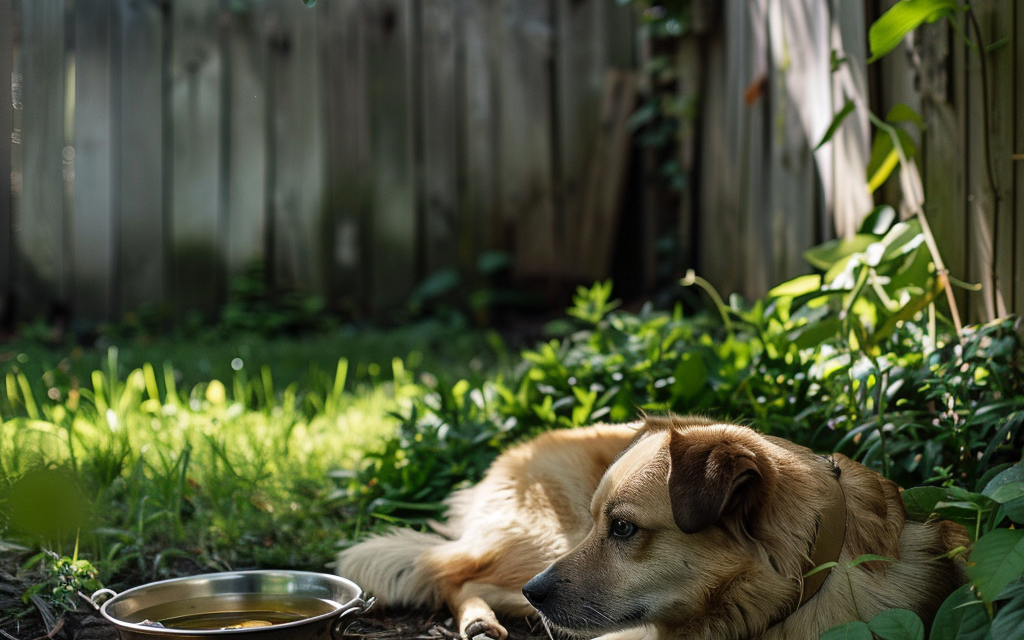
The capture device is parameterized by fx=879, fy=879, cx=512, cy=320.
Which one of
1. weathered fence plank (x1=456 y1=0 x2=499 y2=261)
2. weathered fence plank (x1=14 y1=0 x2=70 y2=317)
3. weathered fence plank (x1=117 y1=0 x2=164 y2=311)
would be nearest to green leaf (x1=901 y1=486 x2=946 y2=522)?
weathered fence plank (x1=456 y1=0 x2=499 y2=261)

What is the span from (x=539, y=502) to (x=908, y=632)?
1140 millimetres

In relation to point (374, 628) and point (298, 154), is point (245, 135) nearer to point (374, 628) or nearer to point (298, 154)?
point (298, 154)

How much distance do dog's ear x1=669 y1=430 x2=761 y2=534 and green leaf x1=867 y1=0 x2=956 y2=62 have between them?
1348 millimetres

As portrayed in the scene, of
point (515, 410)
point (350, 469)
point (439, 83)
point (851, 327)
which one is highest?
point (439, 83)

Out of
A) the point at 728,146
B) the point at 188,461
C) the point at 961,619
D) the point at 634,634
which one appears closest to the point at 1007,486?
the point at 961,619

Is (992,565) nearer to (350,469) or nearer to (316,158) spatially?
(350,469)

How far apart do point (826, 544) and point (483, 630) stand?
0.92 metres

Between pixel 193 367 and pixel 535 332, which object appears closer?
pixel 193 367

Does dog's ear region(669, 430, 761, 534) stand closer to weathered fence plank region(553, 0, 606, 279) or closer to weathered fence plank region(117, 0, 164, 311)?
weathered fence plank region(553, 0, 606, 279)

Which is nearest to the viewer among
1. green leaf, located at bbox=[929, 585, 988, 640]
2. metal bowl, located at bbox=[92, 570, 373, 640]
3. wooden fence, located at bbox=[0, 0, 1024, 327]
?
green leaf, located at bbox=[929, 585, 988, 640]

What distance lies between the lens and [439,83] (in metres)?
6.58

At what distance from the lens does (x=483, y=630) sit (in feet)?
7.46

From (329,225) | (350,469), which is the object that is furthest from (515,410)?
(329,225)

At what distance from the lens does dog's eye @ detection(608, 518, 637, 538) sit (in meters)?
1.95
